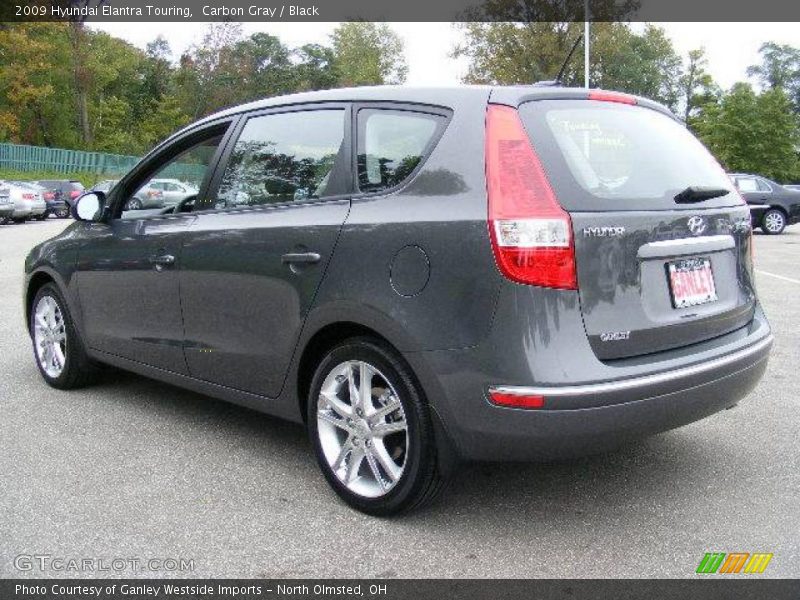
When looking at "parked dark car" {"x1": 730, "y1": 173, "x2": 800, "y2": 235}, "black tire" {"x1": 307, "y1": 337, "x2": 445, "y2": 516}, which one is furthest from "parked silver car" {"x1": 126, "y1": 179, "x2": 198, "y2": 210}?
"parked dark car" {"x1": 730, "y1": 173, "x2": 800, "y2": 235}

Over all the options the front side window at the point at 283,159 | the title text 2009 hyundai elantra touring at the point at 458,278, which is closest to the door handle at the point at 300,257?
the title text 2009 hyundai elantra touring at the point at 458,278

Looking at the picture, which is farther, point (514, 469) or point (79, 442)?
point (79, 442)

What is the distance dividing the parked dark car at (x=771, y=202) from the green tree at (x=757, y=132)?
23418mm

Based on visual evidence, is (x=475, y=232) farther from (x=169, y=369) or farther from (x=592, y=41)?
(x=592, y=41)

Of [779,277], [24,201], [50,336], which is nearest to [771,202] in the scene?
[779,277]

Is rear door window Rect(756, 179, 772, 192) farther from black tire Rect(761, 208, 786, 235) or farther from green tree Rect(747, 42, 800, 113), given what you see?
green tree Rect(747, 42, 800, 113)

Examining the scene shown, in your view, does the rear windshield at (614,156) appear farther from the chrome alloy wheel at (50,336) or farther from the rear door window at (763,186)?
the rear door window at (763,186)

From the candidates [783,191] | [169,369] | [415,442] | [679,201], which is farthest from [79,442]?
[783,191]

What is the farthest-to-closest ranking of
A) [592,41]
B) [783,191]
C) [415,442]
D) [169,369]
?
[592,41] < [783,191] < [169,369] < [415,442]

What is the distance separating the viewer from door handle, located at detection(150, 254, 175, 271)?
4.11 m

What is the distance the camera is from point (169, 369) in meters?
4.27

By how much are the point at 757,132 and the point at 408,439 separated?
45.9m

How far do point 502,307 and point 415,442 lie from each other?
2.06ft

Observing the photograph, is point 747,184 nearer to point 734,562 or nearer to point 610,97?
point 610,97
